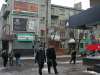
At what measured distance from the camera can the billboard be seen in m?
57.6

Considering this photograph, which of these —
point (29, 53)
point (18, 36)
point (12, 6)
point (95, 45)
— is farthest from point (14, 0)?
point (95, 45)

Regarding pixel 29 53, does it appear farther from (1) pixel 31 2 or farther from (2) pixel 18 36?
(1) pixel 31 2

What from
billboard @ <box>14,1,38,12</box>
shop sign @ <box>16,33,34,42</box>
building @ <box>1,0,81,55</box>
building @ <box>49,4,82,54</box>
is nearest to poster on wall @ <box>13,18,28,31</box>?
building @ <box>1,0,81,55</box>

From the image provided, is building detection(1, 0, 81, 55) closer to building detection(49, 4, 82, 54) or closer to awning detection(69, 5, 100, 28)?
building detection(49, 4, 82, 54)

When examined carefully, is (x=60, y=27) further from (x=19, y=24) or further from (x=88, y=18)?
(x=88, y=18)

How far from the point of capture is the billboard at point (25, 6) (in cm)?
5758

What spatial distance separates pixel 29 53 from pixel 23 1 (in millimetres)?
10564

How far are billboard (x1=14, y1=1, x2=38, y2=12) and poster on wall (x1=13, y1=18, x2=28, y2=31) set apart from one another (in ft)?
6.61

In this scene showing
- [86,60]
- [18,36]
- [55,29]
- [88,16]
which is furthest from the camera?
[55,29]

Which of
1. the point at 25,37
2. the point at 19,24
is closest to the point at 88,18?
the point at 25,37

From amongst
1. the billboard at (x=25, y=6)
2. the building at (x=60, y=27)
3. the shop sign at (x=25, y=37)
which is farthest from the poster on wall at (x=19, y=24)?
the building at (x=60, y=27)

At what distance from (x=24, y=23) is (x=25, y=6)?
347 cm

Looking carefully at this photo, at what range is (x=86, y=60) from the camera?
1756 centimetres

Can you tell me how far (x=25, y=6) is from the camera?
192 feet
